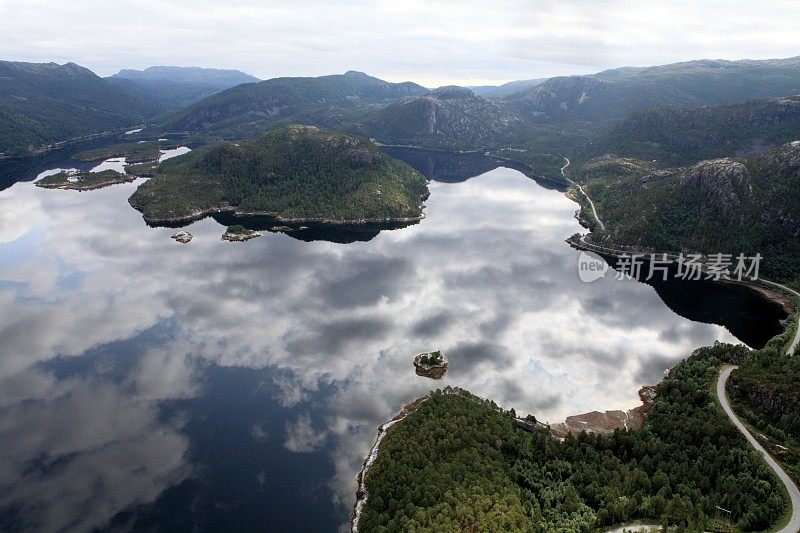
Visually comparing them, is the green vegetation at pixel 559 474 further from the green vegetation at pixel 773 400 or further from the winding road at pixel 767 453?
the green vegetation at pixel 773 400

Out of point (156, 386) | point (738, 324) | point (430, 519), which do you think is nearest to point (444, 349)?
point (430, 519)

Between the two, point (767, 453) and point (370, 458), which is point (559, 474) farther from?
point (767, 453)

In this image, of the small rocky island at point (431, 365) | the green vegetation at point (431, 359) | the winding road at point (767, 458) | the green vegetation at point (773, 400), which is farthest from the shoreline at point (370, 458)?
the green vegetation at point (773, 400)

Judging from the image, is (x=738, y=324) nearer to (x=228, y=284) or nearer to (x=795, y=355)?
(x=795, y=355)

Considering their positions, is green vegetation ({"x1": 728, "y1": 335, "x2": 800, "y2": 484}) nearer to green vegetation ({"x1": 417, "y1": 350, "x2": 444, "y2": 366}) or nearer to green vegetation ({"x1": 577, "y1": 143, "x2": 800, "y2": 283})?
green vegetation ({"x1": 417, "y1": 350, "x2": 444, "y2": 366})

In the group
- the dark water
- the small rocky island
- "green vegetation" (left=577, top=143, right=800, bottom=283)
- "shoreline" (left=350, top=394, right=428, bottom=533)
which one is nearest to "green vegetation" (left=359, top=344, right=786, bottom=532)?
"shoreline" (left=350, top=394, right=428, bottom=533)

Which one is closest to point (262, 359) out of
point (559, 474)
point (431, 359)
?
point (431, 359)

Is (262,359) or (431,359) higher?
(431,359)
